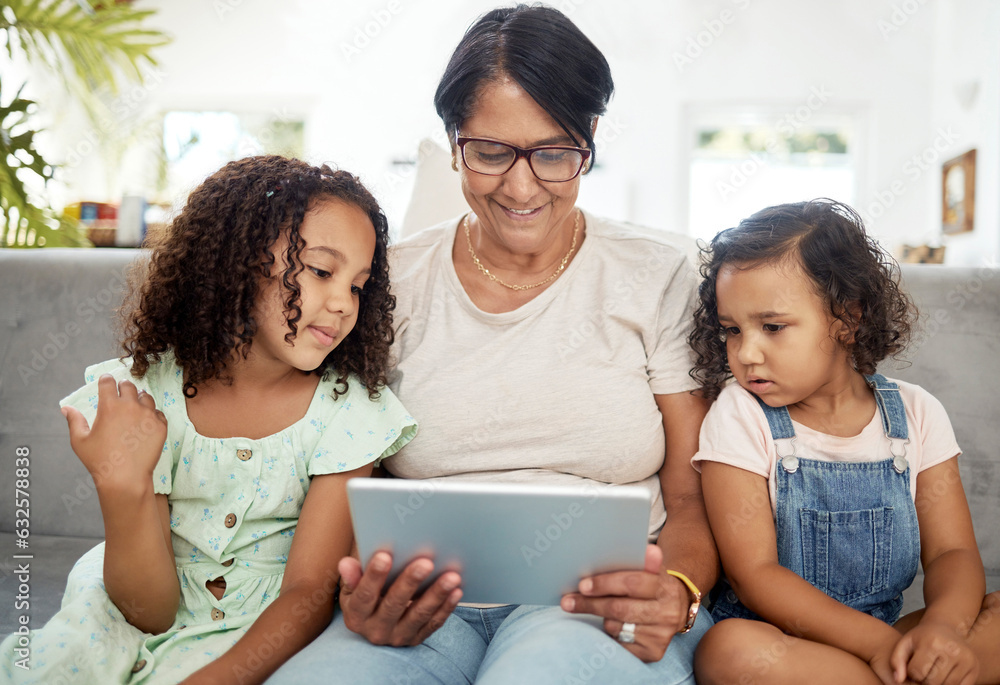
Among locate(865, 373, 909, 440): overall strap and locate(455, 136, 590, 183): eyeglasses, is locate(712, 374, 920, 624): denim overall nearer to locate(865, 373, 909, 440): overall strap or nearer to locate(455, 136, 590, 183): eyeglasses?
locate(865, 373, 909, 440): overall strap

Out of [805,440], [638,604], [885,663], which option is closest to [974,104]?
[805,440]

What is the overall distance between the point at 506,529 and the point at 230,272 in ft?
2.06

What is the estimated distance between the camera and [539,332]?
1293 millimetres

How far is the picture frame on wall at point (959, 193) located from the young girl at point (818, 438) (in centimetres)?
469

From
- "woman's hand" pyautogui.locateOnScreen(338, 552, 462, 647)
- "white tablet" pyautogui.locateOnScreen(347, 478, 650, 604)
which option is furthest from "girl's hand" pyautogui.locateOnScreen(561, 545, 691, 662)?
"woman's hand" pyautogui.locateOnScreen(338, 552, 462, 647)

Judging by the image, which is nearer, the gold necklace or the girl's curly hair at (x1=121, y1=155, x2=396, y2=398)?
the girl's curly hair at (x1=121, y1=155, x2=396, y2=398)

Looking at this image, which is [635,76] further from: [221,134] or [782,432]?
[782,432]

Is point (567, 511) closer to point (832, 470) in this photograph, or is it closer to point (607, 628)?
point (607, 628)

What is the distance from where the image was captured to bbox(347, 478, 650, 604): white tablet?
2.75ft

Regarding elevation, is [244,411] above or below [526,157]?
below

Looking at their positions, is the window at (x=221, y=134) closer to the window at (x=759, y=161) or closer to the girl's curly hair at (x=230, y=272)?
the window at (x=759, y=161)

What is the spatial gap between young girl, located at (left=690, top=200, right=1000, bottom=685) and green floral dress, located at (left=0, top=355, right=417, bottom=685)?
0.52m

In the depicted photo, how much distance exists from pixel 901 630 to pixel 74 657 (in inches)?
44.4

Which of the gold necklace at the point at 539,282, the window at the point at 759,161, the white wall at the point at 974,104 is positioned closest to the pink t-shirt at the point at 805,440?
the gold necklace at the point at 539,282
